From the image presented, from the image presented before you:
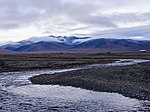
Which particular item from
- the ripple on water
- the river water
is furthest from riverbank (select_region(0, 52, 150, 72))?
the river water

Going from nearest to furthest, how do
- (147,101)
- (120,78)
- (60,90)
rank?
(147,101)
(60,90)
(120,78)

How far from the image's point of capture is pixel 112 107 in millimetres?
21359

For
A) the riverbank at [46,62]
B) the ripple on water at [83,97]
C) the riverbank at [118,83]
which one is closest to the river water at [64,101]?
the ripple on water at [83,97]

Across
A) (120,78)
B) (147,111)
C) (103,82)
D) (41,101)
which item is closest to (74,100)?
(41,101)

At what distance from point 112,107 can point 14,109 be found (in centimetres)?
653

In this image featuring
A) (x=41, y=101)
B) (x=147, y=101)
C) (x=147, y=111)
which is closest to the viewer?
(x=147, y=111)

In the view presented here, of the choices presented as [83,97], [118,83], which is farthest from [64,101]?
[118,83]

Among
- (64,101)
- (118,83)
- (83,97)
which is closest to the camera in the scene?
(64,101)

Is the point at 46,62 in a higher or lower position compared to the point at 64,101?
higher

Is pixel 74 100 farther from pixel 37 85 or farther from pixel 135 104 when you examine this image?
pixel 37 85

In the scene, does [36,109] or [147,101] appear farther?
[147,101]

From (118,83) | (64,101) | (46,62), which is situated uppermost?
(46,62)

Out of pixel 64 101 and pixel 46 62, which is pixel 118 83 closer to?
pixel 64 101

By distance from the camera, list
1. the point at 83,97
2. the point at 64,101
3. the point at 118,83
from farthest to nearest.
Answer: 1. the point at 118,83
2. the point at 83,97
3. the point at 64,101
